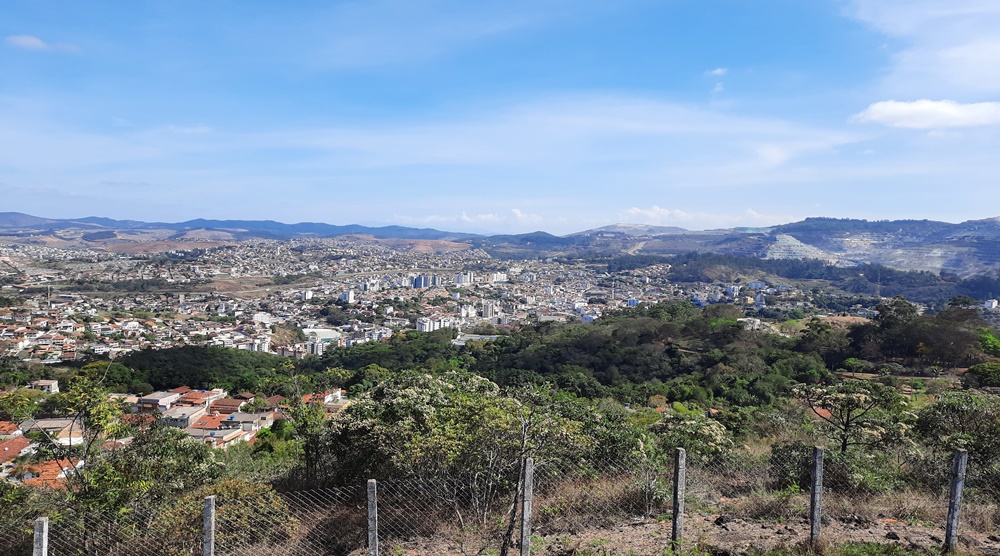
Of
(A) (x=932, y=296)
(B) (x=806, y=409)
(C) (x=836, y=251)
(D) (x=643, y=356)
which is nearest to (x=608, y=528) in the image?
(B) (x=806, y=409)

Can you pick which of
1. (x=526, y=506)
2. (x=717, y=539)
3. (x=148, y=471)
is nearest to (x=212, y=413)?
(x=148, y=471)

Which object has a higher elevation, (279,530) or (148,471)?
(148,471)

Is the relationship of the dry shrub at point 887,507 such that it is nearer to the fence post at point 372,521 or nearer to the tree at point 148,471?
the fence post at point 372,521

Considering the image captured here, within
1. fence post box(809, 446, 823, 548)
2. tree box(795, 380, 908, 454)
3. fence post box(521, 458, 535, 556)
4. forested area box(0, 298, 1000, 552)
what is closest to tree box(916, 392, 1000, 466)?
forested area box(0, 298, 1000, 552)

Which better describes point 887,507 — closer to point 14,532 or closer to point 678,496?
point 678,496

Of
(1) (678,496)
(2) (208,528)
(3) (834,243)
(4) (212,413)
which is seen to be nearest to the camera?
(2) (208,528)

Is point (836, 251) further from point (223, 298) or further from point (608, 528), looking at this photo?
point (608, 528)

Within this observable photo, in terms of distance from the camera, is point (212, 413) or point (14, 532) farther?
point (212, 413)

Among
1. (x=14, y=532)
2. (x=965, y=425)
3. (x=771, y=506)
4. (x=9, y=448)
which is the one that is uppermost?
(x=965, y=425)
